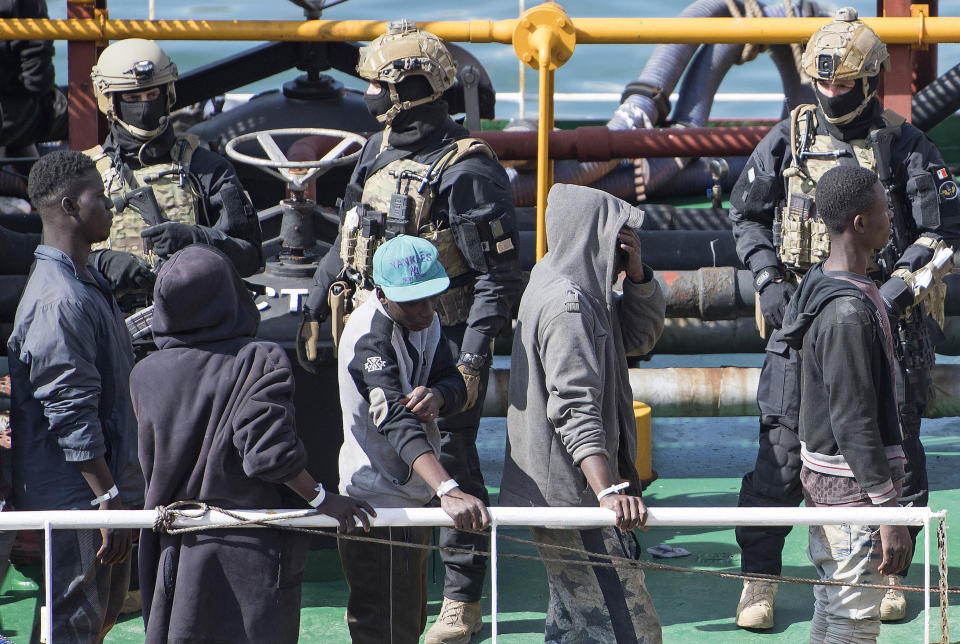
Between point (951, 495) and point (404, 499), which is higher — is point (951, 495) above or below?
below

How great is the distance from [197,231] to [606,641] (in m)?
2.17

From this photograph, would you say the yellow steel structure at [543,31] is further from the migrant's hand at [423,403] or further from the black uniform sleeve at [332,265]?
the migrant's hand at [423,403]

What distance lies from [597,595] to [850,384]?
94 centimetres

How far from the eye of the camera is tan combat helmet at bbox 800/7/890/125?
491 centimetres

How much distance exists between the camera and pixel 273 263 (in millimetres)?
5598

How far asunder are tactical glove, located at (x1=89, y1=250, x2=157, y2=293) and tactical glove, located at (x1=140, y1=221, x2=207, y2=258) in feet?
0.29

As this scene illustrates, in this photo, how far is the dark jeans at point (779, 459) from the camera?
491 cm

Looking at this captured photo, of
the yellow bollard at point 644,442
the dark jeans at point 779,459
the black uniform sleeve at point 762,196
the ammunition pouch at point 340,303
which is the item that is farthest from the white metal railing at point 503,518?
the yellow bollard at point 644,442

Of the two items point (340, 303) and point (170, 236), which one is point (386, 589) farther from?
point (170, 236)

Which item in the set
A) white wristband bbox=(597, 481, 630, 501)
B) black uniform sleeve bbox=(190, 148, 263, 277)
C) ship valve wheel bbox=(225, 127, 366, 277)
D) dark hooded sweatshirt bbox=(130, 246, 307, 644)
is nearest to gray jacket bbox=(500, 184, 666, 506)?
white wristband bbox=(597, 481, 630, 501)

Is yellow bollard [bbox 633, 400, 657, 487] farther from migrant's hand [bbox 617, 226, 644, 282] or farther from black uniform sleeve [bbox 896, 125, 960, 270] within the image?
migrant's hand [bbox 617, 226, 644, 282]

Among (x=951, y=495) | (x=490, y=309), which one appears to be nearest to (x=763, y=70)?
(x=951, y=495)

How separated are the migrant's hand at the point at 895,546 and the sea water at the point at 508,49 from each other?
17.3 m

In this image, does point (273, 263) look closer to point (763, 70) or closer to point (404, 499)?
point (404, 499)
